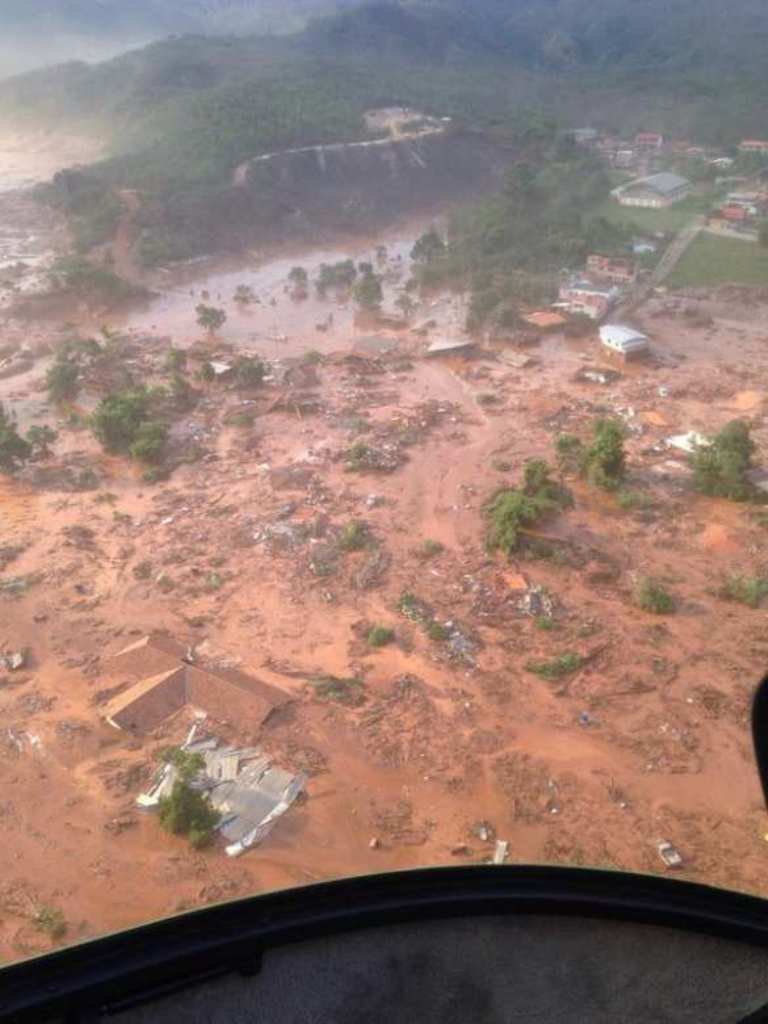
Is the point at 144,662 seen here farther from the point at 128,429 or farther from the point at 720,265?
the point at 720,265

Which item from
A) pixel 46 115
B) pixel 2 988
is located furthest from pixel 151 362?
pixel 46 115

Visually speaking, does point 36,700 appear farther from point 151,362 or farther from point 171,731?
point 151,362

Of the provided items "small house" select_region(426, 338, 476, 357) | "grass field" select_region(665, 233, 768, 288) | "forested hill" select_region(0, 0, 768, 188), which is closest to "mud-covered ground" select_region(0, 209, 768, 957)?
"small house" select_region(426, 338, 476, 357)

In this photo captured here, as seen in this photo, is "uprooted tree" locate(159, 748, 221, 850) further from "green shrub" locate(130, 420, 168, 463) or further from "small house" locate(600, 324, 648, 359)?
"small house" locate(600, 324, 648, 359)

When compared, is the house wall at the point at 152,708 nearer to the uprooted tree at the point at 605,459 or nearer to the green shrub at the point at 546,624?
the green shrub at the point at 546,624

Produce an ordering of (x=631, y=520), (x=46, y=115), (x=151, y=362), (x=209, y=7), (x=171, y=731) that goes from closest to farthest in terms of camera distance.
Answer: (x=171, y=731)
(x=631, y=520)
(x=151, y=362)
(x=46, y=115)
(x=209, y=7)

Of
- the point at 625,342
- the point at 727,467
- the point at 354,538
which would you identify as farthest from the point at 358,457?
the point at 625,342

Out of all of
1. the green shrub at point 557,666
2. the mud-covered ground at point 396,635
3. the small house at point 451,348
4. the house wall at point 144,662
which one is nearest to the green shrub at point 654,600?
the mud-covered ground at point 396,635
